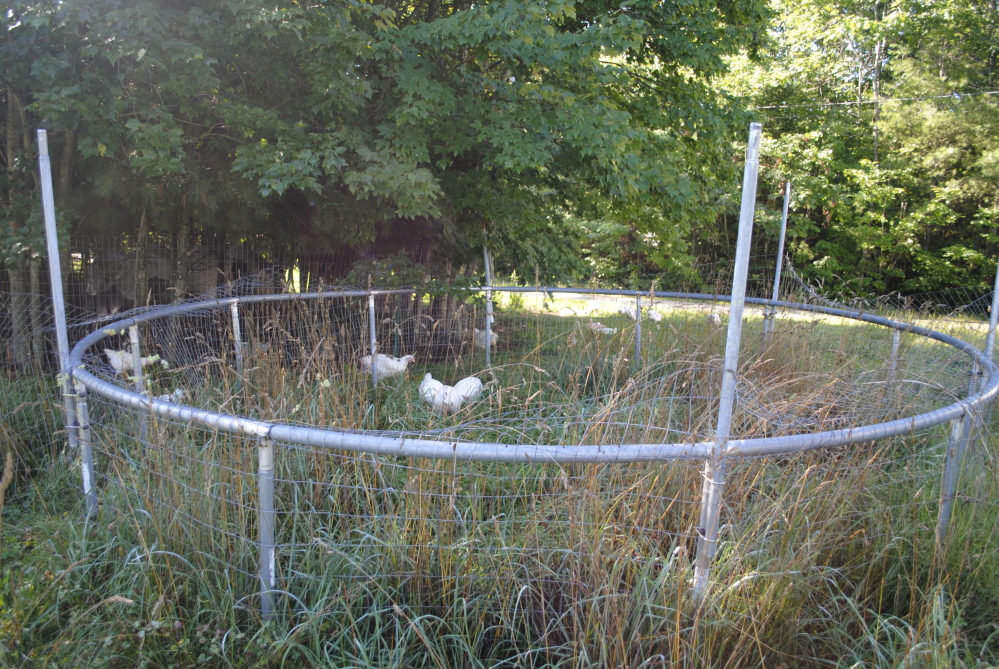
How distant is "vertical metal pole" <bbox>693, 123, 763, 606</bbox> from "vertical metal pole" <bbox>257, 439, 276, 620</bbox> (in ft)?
4.55

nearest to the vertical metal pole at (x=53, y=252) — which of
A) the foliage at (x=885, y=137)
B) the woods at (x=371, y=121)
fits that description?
the woods at (x=371, y=121)

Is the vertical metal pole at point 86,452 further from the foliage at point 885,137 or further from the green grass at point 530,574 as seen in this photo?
the foliage at point 885,137

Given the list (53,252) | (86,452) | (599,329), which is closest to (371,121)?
(599,329)

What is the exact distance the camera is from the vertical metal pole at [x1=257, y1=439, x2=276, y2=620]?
2.21 metres

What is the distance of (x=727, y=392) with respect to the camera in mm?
2035

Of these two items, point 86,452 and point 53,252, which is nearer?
point 86,452

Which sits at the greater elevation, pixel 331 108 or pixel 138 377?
pixel 331 108

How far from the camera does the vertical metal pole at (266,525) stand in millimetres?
2213

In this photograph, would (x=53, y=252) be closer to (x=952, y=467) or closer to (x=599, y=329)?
(x=599, y=329)

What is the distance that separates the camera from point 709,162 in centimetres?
920

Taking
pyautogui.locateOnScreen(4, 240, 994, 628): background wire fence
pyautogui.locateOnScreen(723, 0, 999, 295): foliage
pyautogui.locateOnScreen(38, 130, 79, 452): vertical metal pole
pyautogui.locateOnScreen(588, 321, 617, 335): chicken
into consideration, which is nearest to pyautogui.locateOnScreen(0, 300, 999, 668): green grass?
pyautogui.locateOnScreen(4, 240, 994, 628): background wire fence

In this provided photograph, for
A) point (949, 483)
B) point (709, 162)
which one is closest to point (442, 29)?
point (949, 483)

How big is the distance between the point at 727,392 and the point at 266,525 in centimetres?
155

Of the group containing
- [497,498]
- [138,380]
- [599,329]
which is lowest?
[497,498]
